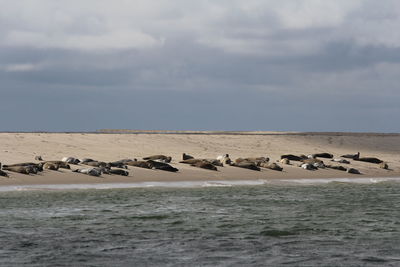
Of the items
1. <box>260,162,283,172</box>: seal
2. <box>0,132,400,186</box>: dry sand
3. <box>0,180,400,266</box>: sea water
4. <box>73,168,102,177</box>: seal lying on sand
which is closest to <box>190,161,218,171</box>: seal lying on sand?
<box>0,132,400,186</box>: dry sand

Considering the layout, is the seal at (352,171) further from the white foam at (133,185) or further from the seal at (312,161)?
the white foam at (133,185)

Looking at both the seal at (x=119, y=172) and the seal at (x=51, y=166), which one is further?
the seal at (x=119, y=172)

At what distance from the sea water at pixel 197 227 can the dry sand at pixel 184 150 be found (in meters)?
3.25

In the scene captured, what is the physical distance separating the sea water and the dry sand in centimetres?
325

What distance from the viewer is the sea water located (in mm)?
12031

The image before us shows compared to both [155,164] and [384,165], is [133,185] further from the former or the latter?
[384,165]

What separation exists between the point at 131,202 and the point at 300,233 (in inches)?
270

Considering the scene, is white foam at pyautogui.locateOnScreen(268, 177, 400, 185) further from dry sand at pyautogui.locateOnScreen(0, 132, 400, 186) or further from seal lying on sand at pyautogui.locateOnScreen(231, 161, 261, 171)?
seal lying on sand at pyautogui.locateOnScreen(231, 161, 261, 171)

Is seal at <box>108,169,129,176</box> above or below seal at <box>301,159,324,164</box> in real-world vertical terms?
below

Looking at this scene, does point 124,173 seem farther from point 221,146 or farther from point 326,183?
point 221,146

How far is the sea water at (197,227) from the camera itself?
12.0 metres

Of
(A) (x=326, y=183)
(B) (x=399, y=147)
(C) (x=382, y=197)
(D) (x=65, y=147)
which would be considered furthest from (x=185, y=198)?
(B) (x=399, y=147)

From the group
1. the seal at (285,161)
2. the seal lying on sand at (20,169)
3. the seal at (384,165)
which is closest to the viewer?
the seal lying on sand at (20,169)

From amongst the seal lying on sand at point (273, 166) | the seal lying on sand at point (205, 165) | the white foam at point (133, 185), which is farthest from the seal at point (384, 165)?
the seal lying on sand at point (205, 165)
